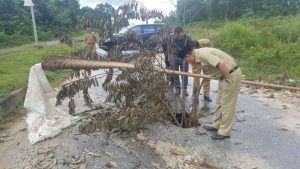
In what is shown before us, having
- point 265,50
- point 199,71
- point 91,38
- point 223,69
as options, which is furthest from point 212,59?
point 265,50

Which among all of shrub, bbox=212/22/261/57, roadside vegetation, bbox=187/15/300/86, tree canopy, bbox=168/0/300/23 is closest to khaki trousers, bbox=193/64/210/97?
roadside vegetation, bbox=187/15/300/86

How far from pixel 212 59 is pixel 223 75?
0.94 feet

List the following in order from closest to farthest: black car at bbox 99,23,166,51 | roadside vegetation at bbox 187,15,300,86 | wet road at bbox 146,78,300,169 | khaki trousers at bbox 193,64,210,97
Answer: wet road at bbox 146,78,300,169
black car at bbox 99,23,166,51
khaki trousers at bbox 193,64,210,97
roadside vegetation at bbox 187,15,300,86

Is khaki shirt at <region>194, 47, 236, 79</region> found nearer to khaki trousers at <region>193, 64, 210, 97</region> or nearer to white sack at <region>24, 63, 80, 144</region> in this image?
khaki trousers at <region>193, 64, 210, 97</region>

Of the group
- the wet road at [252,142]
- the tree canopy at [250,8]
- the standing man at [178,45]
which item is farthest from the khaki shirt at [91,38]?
the tree canopy at [250,8]

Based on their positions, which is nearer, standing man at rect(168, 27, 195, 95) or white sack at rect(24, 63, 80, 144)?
white sack at rect(24, 63, 80, 144)

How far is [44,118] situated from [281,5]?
27835 mm

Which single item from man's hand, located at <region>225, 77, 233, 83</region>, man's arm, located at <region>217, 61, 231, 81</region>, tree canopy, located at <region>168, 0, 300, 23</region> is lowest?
man's hand, located at <region>225, 77, 233, 83</region>

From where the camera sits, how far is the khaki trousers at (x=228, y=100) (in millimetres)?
5025

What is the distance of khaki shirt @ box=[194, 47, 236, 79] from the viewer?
482 cm

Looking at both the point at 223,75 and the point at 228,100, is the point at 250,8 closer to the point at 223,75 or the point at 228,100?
the point at 228,100

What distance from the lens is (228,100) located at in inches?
201

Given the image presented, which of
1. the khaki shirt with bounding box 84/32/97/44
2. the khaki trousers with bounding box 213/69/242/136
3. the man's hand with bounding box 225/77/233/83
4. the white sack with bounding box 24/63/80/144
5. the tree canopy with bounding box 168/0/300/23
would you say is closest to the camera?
the man's hand with bounding box 225/77/233/83

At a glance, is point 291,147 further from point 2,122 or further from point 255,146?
point 2,122
